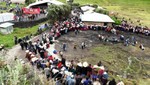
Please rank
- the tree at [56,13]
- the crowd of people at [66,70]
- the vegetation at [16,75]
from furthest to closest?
the tree at [56,13] < the crowd of people at [66,70] < the vegetation at [16,75]

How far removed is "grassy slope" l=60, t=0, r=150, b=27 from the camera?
7544cm

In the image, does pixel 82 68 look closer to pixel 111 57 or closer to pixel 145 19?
pixel 111 57

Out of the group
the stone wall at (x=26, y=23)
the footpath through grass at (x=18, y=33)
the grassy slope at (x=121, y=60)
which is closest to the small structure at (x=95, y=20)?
the footpath through grass at (x=18, y=33)

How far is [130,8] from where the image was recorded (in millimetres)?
89625

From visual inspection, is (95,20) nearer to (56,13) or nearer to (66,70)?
(56,13)

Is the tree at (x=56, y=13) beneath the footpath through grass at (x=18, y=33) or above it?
above

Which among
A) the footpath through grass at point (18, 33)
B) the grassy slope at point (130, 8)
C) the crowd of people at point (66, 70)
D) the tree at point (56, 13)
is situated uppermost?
the crowd of people at point (66, 70)

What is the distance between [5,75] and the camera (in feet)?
51.2

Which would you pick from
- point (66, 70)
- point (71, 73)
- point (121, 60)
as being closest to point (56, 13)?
point (121, 60)

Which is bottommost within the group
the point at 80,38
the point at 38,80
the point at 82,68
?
the point at 80,38

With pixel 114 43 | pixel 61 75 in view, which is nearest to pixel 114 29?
pixel 114 43

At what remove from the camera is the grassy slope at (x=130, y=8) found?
75.4m

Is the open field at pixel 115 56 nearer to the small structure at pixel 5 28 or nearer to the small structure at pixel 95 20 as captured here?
the small structure at pixel 95 20

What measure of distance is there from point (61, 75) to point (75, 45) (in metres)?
16.9
